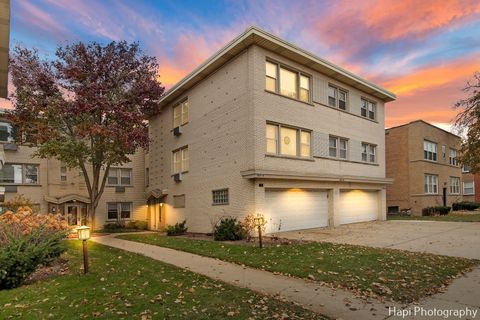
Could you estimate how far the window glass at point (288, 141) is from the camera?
17688 millimetres

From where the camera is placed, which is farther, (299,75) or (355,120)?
(355,120)

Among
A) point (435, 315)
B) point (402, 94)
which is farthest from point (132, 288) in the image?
point (402, 94)

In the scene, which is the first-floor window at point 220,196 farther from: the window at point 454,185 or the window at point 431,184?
the window at point 454,185

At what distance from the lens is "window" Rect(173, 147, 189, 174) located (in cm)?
2234

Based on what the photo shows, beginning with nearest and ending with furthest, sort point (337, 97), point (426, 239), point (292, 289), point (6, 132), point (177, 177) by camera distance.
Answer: point (292, 289) < point (426, 239) < point (337, 97) < point (177, 177) < point (6, 132)

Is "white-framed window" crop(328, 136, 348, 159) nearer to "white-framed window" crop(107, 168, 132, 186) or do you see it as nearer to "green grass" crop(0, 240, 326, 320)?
"green grass" crop(0, 240, 326, 320)

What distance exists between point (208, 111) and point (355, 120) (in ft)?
31.9

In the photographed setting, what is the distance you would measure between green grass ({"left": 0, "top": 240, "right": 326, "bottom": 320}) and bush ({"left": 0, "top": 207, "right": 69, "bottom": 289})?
40 centimetres

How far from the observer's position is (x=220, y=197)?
18.4 m

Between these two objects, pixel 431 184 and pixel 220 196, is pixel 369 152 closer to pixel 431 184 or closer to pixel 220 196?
pixel 431 184

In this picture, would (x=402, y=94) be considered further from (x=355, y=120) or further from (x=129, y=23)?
(x=129, y=23)

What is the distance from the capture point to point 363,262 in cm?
930

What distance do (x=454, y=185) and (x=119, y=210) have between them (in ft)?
110

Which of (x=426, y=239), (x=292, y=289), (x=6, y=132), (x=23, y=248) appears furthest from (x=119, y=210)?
(x=292, y=289)
